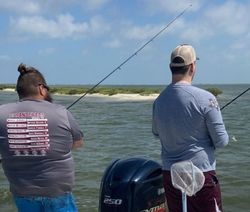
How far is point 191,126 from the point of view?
12.6ft

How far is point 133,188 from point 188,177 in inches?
28.5

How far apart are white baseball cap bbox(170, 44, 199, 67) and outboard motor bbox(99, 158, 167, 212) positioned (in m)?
1.10

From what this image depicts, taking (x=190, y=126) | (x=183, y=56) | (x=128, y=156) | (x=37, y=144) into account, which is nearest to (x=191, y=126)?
(x=190, y=126)

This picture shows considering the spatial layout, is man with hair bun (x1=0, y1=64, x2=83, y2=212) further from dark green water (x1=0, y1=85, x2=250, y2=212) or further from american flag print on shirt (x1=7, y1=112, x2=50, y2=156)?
dark green water (x1=0, y1=85, x2=250, y2=212)

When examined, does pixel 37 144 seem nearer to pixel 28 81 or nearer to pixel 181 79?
pixel 28 81

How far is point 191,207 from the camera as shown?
13.0ft

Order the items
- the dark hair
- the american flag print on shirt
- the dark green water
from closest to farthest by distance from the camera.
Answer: the american flag print on shirt, the dark hair, the dark green water

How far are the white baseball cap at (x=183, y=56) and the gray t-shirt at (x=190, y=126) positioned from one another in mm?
161

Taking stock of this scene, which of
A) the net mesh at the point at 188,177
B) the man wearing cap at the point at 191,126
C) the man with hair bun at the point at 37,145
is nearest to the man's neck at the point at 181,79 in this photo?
the man wearing cap at the point at 191,126

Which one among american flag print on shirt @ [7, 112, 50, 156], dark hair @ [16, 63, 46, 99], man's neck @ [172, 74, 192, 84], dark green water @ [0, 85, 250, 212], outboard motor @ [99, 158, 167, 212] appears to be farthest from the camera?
dark green water @ [0, 85, 250, 212]

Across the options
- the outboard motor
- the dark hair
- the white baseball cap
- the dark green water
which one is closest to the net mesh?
the outboard motor

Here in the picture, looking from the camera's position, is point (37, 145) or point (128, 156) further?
point (128, 156)

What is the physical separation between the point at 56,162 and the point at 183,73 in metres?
1.16

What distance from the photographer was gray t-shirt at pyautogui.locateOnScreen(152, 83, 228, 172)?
3.76 m
